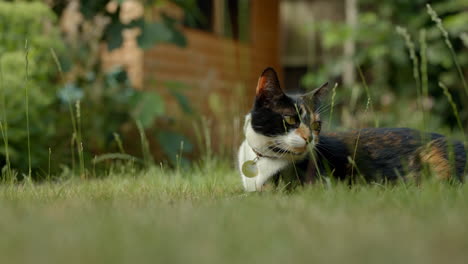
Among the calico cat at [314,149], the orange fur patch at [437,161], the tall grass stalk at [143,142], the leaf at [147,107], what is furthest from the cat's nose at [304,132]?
the leaf at [147,107]

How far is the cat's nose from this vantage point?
7.79 feet

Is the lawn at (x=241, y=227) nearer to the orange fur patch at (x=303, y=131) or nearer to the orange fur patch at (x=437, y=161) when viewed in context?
the orange fur patch at (x=303, y=131)

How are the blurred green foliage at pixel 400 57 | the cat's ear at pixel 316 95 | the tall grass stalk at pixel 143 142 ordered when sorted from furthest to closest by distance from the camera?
the blurred green foliage at pixel 400 57
the tall grass stalk at pixel 143 142
the cat's ear at pixel 316 95

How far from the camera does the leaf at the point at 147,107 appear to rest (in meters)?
4.12

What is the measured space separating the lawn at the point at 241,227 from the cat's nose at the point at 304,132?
0.26 m

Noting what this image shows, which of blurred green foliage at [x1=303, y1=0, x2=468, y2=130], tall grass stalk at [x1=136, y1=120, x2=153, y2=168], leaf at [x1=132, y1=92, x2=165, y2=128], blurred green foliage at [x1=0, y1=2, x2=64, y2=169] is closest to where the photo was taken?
tall grass stalk at [x1=136, y1=120, x2=153, y2=168]

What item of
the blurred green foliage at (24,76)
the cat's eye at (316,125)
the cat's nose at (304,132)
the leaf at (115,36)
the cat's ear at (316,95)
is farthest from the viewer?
the leaf at (115,36)

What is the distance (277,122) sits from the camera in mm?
2484

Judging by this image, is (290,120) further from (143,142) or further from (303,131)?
(143,142)

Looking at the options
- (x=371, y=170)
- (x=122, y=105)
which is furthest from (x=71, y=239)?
(x=122, y=105)

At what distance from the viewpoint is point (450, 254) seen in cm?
121

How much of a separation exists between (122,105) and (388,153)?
2693mm

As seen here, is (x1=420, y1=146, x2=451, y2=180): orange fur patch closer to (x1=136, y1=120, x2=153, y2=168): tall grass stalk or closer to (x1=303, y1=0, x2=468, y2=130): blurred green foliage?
(x1=136, y1=120, x2=153, y2=168): tall grass stalk

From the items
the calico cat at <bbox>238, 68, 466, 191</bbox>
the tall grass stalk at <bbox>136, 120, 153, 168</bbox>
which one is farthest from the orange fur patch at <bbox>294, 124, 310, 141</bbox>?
the tall grass stalk at <bbox>136, 120, 153, 168</bbox>
